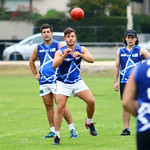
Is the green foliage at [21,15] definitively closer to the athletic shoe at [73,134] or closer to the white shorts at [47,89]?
the white shorts at [47,89]

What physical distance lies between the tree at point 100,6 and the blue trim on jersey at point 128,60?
3290 centimetres

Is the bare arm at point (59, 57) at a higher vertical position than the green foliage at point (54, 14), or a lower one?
lower

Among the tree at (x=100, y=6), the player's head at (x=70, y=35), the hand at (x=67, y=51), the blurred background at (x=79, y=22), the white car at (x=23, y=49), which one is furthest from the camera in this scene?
the tree at (x=100, y=6)

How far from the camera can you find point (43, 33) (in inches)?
381

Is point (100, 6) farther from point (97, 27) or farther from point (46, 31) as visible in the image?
point (46, 31)

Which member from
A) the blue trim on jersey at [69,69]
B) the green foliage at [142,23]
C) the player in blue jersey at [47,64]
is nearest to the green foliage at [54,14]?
the green foliage at [142,23]

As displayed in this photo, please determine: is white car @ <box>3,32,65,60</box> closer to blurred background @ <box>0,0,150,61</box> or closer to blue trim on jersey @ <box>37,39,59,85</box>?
blurred background @ <box>0,0,150,61</box>

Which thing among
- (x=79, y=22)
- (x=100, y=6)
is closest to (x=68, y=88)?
(x=79, y=22)

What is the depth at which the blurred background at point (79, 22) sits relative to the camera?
42438mm

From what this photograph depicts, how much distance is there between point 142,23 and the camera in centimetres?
4950

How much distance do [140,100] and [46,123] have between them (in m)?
7.75

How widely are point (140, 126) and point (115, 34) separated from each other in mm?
38522

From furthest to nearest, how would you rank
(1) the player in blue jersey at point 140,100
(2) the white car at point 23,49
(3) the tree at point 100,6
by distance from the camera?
(3) the tree at point 100,6, (2) the white car at point 23,49, (1) the player in blue jersey at point 140,100

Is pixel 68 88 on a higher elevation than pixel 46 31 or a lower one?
lower
